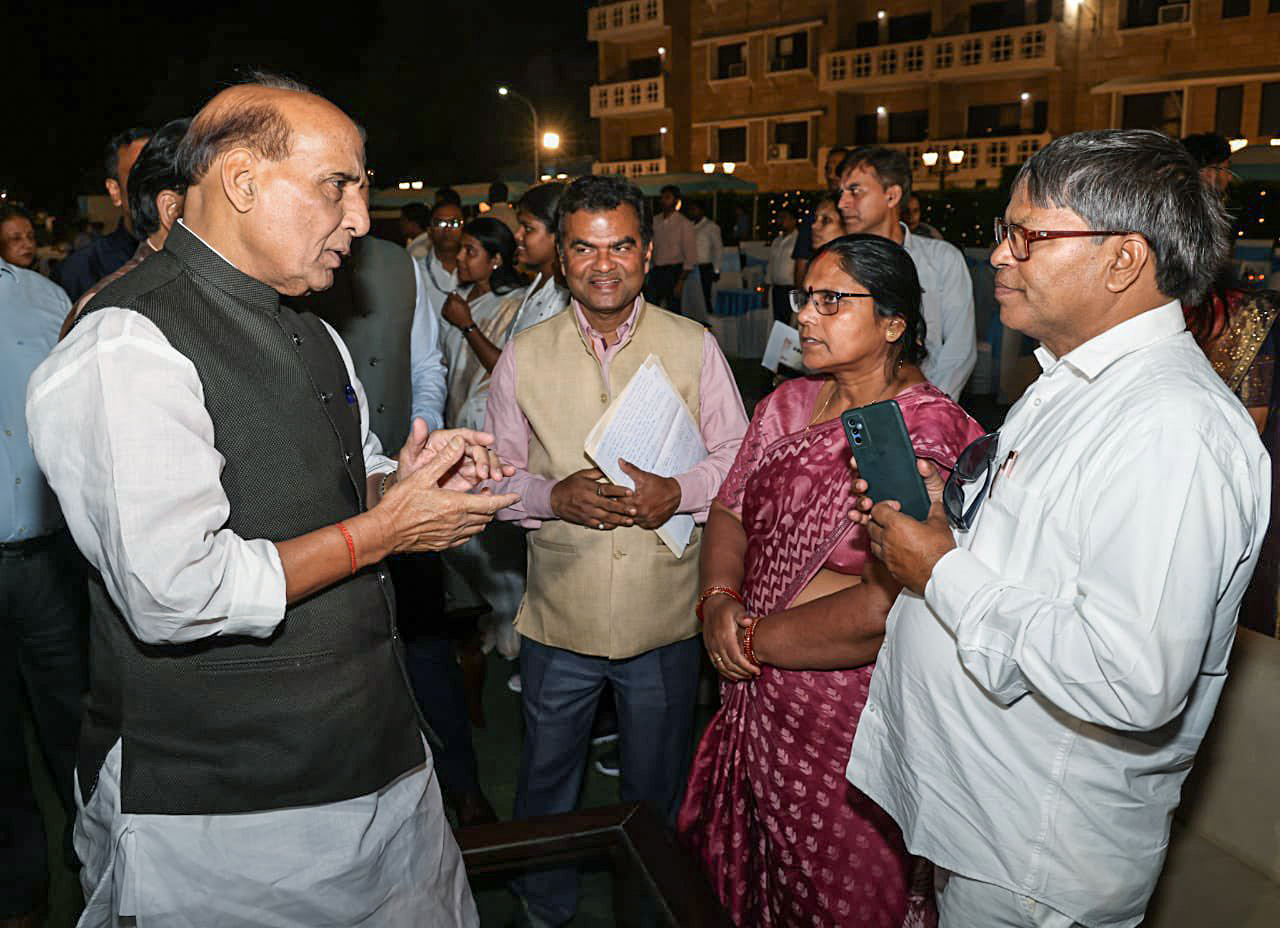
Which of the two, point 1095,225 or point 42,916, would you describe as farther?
point 42,916

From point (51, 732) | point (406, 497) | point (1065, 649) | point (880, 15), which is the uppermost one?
point (880, 15)

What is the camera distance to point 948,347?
4.11 m

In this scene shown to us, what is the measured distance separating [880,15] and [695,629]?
2630cm

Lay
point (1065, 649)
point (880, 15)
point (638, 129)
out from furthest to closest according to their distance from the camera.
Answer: point (638, 129)
point (880, 15)
point (1065, 649)

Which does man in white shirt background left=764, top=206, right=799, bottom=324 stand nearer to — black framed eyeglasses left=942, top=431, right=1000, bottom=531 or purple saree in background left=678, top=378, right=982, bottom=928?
purple saree in background left=678, top=378, right=982, bottom=928

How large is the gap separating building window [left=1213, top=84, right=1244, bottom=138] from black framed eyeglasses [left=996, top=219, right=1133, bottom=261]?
76.4 ft

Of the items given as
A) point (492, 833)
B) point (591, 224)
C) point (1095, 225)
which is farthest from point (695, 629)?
point (1095, 225)

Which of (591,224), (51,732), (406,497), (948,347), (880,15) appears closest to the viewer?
(406,497)

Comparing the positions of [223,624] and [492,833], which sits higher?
[223,624]

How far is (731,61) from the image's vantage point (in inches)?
1136

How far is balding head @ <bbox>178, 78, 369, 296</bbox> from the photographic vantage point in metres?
1.53

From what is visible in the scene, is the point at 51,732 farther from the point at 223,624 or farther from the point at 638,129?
the point at 638,129

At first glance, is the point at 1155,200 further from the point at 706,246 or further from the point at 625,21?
the point at 625,21

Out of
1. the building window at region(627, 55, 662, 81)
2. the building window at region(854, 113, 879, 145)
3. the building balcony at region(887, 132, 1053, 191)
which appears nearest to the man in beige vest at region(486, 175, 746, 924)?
the building balcony at region(887, 132, 1053, 191)
